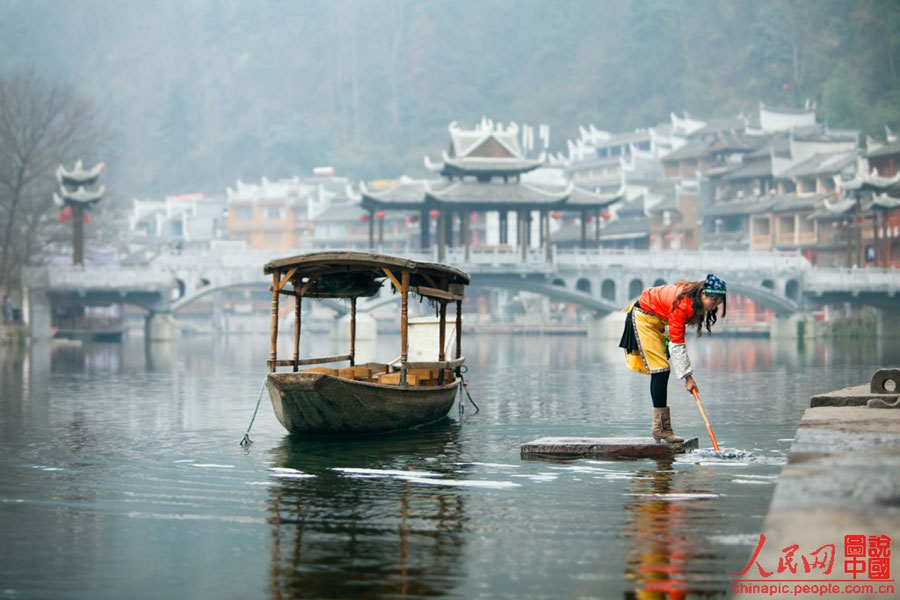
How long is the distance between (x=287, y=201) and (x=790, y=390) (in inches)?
3628

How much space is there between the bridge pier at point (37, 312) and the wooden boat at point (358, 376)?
49415mm

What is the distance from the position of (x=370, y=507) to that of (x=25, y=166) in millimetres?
62226

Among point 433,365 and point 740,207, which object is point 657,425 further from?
point 740,207

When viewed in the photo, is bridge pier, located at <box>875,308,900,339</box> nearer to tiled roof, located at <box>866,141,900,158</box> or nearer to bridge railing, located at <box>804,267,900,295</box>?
bridge railing, located at <box>804,267,900,295</box>

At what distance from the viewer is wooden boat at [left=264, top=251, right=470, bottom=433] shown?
70.3 feet

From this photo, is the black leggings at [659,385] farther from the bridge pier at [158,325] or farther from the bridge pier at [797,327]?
the bridge pier at [158,325]

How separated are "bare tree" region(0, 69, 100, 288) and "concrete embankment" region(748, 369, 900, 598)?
63.2 m

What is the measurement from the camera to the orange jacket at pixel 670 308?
56.1ft

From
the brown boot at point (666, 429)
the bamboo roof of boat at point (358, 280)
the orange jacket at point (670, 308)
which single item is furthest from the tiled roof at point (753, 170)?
the orange jacket at point (670, 308)

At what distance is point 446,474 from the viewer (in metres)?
18.1

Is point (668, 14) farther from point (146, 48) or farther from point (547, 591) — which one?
point (547, 591)

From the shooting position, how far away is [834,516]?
9.87 m

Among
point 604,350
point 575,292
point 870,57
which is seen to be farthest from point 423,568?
point 870,57

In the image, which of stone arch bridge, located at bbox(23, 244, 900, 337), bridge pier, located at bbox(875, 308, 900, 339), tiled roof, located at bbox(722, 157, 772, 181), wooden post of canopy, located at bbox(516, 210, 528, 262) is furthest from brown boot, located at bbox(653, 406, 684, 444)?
tiled roof, located at bbox(722, 157, 772, 181)
